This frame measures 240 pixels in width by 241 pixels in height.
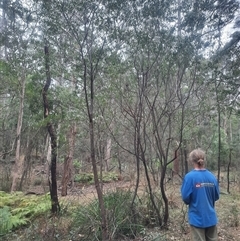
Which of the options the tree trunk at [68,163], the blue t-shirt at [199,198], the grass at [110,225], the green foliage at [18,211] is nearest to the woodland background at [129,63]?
the grass at [110,225]

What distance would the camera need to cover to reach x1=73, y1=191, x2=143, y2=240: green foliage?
468cm

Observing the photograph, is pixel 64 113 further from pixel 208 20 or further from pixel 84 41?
pixel 208 20

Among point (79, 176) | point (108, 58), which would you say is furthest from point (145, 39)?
point (79, 176)

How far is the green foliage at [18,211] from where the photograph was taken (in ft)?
18.1

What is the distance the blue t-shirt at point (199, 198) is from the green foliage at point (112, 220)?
5.36 ft

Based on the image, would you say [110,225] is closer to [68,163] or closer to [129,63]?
[129,63]

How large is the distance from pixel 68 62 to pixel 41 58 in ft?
2.92

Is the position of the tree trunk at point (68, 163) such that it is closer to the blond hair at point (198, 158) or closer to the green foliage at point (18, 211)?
the green foliage at point (18, 211)

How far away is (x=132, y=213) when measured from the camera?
17.0 feet

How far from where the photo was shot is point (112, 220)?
185 inches

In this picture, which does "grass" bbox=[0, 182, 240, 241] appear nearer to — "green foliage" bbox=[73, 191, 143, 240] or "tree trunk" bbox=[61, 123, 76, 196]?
"green foliage" bbox=[73, 191, 143, 240]

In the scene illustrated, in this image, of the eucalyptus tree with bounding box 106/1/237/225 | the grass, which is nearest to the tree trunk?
the grass

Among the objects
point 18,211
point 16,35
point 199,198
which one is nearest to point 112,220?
point 199,198

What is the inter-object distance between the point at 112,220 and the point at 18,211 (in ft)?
9.91
